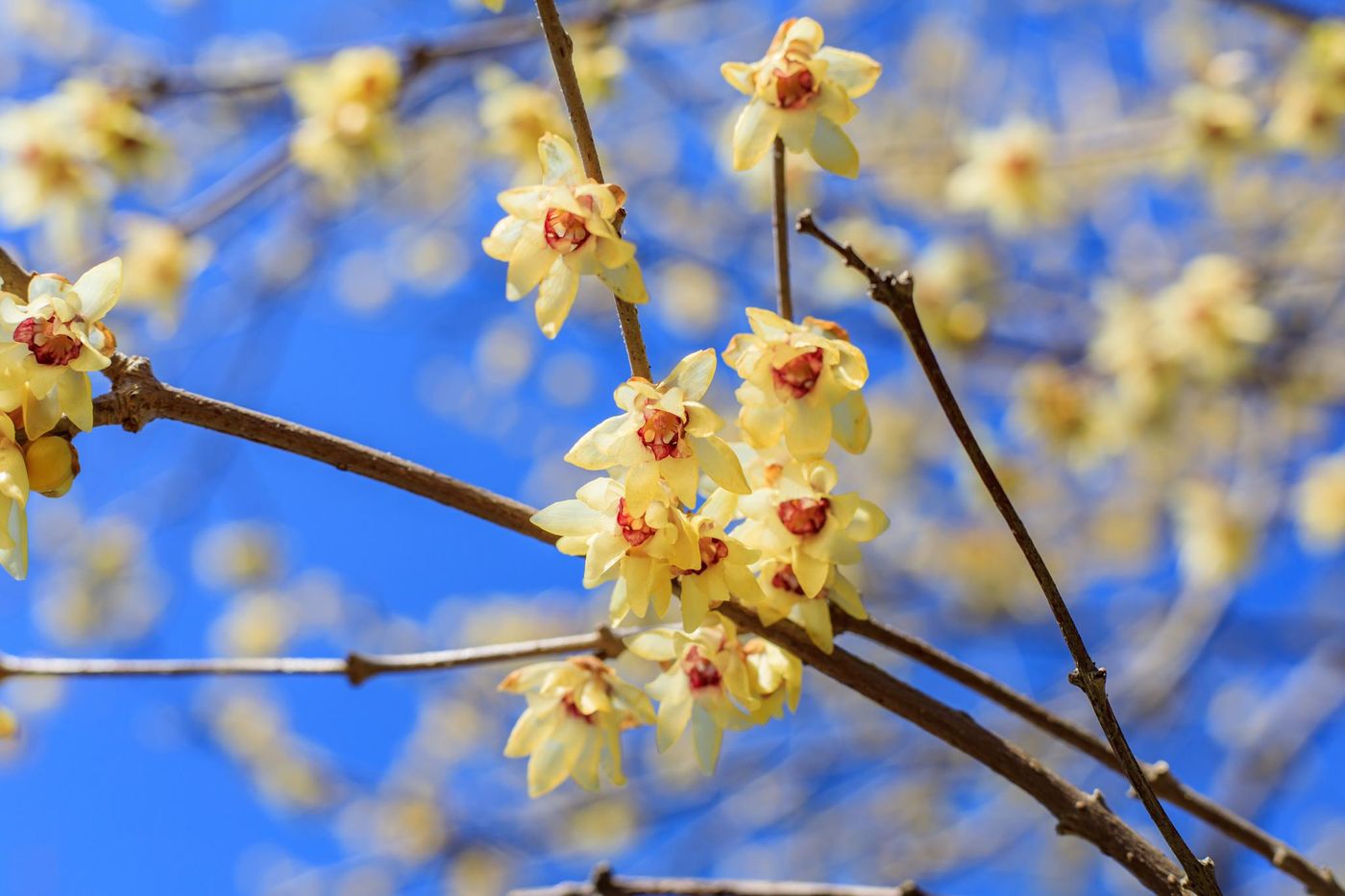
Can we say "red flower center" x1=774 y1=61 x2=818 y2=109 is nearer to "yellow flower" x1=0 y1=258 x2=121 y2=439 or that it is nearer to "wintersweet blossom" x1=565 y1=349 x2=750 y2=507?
"wintersweet blossom" x1=565 y1=349 x2=750 y2=507

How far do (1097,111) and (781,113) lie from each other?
17.3 feet

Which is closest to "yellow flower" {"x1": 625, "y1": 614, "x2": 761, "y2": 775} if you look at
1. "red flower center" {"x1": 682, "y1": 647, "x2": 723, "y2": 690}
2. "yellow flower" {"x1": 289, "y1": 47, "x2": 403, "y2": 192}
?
"red flower center" {"x1": 682, "y1": 647, "x2": 723, "y2": 690}

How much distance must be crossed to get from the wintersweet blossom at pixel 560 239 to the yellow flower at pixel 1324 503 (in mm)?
4486

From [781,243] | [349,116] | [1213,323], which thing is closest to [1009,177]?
[1213,323]

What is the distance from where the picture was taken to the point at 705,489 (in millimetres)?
1187

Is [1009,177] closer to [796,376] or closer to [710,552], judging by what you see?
[796,376]

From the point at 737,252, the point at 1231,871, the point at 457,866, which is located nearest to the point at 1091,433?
the point at 1231,871

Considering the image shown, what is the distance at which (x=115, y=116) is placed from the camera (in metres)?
2.84

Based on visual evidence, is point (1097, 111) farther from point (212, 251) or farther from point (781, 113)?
point (781, 113)

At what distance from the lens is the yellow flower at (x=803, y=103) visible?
132 cm

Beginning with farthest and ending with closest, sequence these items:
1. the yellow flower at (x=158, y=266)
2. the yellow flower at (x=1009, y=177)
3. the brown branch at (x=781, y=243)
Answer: the yellow flower at (x=1009, y=177) → the yellow flower at (x=158, y=266) → the brown branch at (x=781, y=243)

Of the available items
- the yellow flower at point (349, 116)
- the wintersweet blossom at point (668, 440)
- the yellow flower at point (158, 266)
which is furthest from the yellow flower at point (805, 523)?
the yellow flower at point (158, 266)

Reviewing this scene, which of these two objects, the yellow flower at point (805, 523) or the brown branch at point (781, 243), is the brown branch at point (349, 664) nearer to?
the yellow flower at point (805, 523)

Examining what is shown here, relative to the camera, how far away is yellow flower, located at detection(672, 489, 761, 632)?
1044 mm
